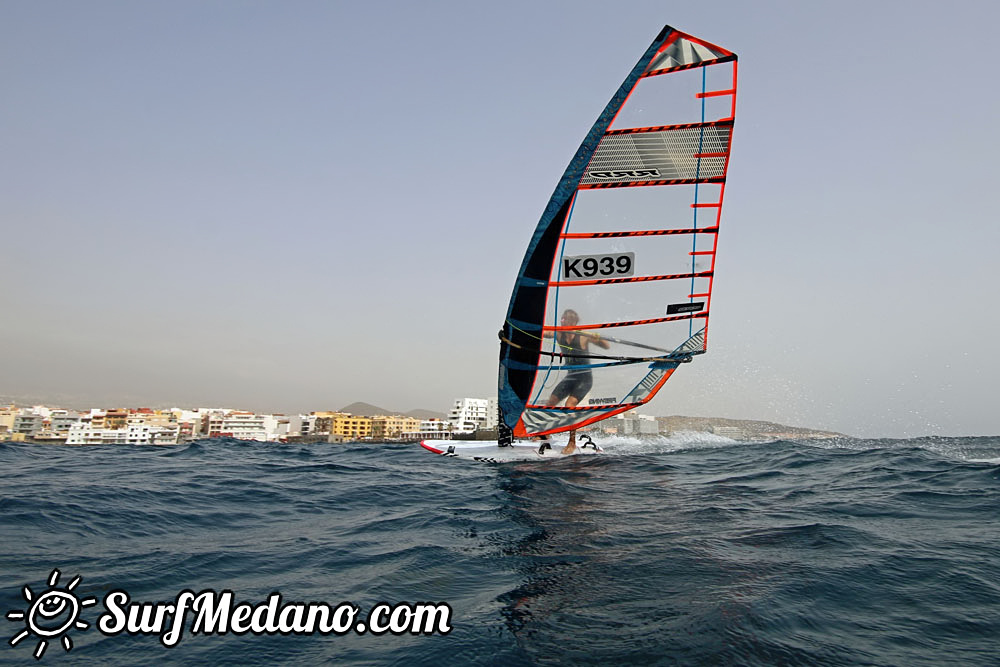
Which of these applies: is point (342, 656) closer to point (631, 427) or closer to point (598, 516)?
point (598, 516)

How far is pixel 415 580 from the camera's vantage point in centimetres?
401

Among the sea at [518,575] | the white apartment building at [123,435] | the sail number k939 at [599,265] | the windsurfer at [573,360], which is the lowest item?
the white apartment building at [123,435]

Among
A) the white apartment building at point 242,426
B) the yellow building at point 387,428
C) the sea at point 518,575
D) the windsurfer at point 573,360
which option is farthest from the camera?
the yellow building at point 387,428

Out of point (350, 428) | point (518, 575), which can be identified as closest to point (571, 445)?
point (518, 575)

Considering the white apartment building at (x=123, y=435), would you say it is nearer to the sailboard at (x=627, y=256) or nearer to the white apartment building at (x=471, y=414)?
the white apartment building at (x=471, y=414)

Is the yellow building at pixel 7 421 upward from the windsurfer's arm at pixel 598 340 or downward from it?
downward

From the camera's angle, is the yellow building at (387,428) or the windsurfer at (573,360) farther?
the yellow building at (387,428)

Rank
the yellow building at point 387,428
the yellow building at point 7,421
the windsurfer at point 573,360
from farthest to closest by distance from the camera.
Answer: the yellow building at point 387,428
the yellow building at point 7,421
the windsurfer at point 573,360

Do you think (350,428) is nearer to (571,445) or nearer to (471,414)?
(471,414)

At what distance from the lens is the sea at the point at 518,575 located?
2.88 meters

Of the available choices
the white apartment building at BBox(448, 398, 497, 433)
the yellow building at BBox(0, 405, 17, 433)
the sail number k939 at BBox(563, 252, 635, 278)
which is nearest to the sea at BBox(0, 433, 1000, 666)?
the sail number k939 at BBox(563, 252, 635, 278)

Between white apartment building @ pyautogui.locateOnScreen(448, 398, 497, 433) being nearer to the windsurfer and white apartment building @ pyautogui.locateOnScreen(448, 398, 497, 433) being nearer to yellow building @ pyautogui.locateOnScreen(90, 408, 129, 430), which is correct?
yellow building @ pyautogui.locateOnScreen(90, 408, 129, 430)

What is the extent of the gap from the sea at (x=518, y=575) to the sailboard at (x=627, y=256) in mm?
4563

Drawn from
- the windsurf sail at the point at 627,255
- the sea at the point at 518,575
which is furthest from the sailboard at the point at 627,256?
the sea at the point at 518,575
